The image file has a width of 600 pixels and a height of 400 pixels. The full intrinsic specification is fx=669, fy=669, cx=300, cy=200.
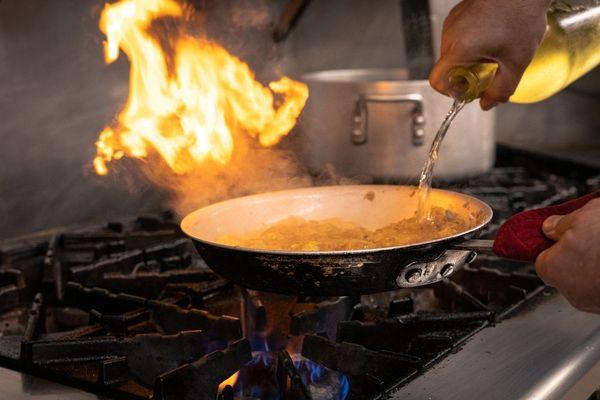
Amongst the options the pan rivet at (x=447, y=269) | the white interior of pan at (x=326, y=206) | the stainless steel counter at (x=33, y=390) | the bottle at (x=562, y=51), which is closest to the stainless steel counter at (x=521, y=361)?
the pan rivet at (x=447, y=269)

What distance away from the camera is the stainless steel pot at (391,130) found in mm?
1631

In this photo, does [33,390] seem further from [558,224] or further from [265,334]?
[558,224]

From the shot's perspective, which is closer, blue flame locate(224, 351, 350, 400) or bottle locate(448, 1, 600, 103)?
blue flame locate(224, 351, 350, 400)

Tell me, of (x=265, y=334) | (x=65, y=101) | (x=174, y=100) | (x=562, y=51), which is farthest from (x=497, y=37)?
(x=65, y=101)

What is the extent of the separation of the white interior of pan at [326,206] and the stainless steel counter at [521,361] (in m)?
0.23

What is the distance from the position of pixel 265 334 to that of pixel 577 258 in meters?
0.49

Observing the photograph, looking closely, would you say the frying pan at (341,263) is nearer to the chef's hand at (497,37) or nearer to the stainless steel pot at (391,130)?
the chef's hand at (497,37)

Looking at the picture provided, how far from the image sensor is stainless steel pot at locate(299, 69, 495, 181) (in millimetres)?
1631

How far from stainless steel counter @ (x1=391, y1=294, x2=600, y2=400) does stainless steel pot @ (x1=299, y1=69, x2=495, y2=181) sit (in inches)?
26.7

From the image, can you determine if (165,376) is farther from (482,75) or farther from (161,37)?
(161,37)

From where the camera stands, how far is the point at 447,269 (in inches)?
36.1

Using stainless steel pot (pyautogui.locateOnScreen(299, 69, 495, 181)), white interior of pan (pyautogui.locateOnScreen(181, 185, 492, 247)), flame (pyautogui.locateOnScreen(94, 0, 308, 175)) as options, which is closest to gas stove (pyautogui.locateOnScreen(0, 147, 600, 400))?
white interior of pan (pyautogui.locateOnScreen(181, 185, 492, 247))

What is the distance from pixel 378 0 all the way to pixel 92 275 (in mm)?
1577

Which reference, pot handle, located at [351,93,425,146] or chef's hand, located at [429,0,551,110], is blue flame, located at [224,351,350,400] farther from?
pot handle, located at [351,93,425,146]
